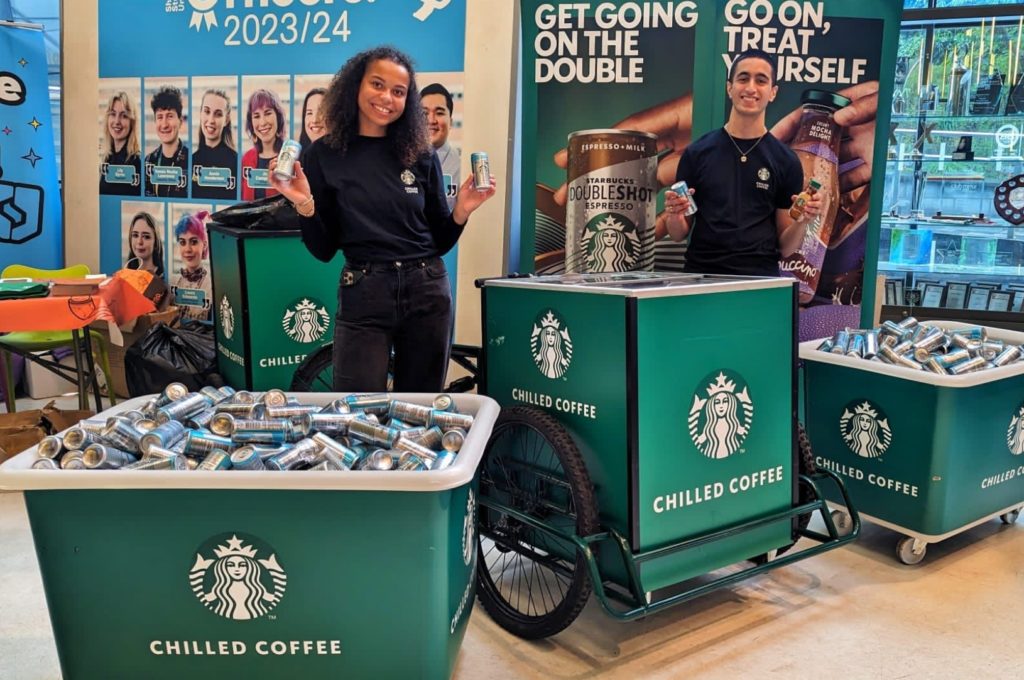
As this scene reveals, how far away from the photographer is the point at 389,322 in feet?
8.00

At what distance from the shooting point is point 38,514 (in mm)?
1570

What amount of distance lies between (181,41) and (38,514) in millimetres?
3798

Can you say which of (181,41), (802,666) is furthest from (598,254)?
(181,41)

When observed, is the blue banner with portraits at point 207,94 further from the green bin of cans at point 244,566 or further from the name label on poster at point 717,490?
the green bin of cans at point 244,566

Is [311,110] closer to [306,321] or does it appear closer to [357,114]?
[306,321]

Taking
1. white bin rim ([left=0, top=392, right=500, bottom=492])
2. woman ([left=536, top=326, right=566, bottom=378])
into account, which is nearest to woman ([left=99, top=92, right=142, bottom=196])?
woman ([left=536, top=326, right=566, bottom=378])

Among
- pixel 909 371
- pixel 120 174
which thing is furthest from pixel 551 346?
pixel 120 174

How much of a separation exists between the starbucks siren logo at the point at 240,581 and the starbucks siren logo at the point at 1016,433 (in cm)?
234

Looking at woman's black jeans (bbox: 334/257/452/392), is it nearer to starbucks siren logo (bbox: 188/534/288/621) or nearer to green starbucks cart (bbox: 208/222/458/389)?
green starbucks cart (bbox: 208/222/458/389)

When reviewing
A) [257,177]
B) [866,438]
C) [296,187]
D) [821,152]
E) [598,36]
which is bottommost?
[866,438]

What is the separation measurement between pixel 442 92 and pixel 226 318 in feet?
5.42

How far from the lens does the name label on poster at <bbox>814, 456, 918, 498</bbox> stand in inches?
102

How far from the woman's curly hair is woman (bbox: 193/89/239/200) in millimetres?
2434

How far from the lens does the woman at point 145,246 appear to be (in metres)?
4.88
